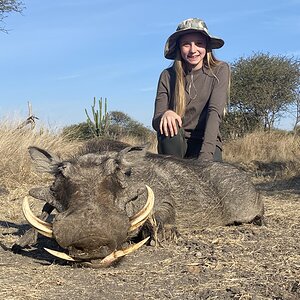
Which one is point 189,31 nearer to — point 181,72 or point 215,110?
point 181,72

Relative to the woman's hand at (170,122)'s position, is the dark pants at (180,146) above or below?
below

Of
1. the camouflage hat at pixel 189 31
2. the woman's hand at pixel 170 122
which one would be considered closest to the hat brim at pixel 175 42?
the camouflage hat at pixel 189 31

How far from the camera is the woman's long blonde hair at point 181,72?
596cm

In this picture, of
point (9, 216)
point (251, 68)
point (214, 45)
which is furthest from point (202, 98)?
point (251, 68)

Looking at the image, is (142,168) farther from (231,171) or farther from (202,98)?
(202,98)

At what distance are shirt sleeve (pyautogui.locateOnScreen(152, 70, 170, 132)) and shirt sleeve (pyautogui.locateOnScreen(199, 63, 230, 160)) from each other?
19.6 inches

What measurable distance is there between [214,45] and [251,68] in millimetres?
22585

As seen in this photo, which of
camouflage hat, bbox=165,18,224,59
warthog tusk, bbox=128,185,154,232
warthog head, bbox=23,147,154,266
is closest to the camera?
warthog head, bbox=23,147,154,266

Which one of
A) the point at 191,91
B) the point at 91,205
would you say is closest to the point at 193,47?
the point at 191,91

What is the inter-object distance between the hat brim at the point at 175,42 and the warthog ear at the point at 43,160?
7.98ft

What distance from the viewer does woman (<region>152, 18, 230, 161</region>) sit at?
589cm

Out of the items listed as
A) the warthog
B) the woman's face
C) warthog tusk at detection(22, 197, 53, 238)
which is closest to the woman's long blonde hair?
the woman's face

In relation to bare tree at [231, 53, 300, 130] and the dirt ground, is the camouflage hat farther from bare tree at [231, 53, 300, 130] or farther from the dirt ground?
bare tree at [231, 53, 300, 130]

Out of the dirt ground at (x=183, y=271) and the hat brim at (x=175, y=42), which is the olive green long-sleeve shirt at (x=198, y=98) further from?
the dirt ground at (x=183, y=271)
